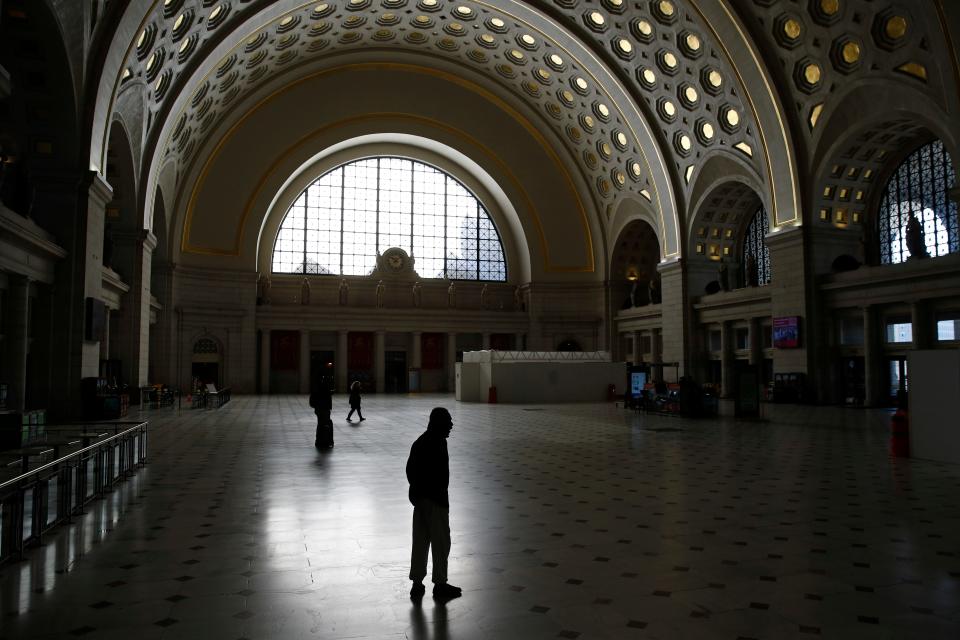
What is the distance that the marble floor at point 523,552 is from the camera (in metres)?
4.42

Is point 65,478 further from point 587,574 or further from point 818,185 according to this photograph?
point 818,185

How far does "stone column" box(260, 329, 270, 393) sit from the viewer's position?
36688mm

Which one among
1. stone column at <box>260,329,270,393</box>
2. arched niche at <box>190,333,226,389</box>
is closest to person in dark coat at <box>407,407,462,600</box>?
arched niche at <box>190,333,226,389</box>

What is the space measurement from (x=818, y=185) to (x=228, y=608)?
2616 cm

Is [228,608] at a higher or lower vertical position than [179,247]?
lower

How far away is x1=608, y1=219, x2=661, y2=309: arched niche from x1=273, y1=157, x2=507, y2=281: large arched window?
694 centimetres

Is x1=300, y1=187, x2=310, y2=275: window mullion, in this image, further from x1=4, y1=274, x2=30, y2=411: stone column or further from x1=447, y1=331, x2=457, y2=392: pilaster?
x1=4, y1=274, x2=30, y2=411: stone column

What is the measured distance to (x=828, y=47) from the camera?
2269 centimetres

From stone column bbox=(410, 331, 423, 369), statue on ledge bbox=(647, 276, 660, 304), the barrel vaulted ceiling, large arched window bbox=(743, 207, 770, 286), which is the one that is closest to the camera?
the barrel vaulted ceiling

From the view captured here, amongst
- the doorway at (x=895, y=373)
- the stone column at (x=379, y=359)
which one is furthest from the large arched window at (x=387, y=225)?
the doorway at (x=895, y=373)

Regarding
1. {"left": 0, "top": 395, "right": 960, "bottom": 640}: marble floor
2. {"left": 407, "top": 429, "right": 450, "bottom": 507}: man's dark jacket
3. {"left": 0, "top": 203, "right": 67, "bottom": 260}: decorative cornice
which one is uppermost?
{"left": 0, "top": 203, "right": 67, "bottom": 260}: decorative cornice

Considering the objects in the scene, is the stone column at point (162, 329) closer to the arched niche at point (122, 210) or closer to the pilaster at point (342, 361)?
the arched niche at point (122, 210)

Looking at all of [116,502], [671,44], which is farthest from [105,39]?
[671,44]

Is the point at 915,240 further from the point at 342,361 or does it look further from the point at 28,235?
the point at 342,361
